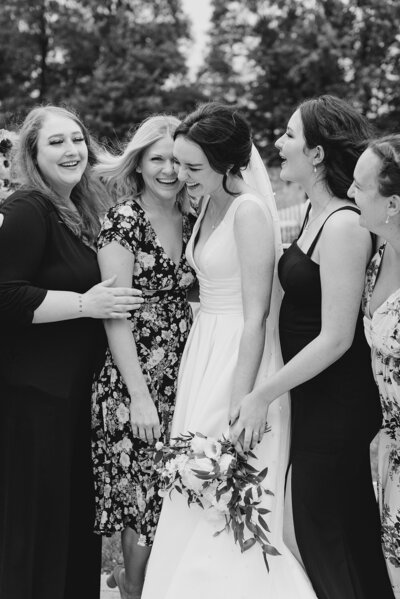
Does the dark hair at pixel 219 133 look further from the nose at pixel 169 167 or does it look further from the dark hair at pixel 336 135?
the dark hair at pixel 336 135

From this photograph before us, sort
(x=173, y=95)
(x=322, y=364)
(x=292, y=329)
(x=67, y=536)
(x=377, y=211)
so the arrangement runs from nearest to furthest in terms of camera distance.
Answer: (x=377, y=211), (x=322, y=364), (x=292, y=329), (x=67, y=536), (x=173, y=95)

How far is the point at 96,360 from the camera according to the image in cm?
350

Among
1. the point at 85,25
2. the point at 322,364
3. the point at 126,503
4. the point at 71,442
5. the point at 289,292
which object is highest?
the point at 85,25

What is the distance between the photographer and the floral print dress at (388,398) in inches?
110

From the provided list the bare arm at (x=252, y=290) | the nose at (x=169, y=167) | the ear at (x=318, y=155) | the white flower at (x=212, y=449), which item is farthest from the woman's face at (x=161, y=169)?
the white flower at (x=212, y=449)

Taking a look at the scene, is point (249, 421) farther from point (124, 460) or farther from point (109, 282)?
point (109, 282)

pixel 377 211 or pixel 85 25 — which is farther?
pixel 85 25

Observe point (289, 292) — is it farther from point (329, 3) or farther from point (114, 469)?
point (329, 3)

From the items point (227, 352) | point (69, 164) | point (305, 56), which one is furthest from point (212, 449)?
point (305, 56)

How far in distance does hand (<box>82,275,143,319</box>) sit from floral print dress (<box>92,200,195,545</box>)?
0.15 meters

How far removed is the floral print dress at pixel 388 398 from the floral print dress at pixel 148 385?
96cm

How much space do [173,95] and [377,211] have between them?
2853cm

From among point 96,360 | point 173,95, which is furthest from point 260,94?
point 96,360

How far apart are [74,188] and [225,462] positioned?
5.34 feet
